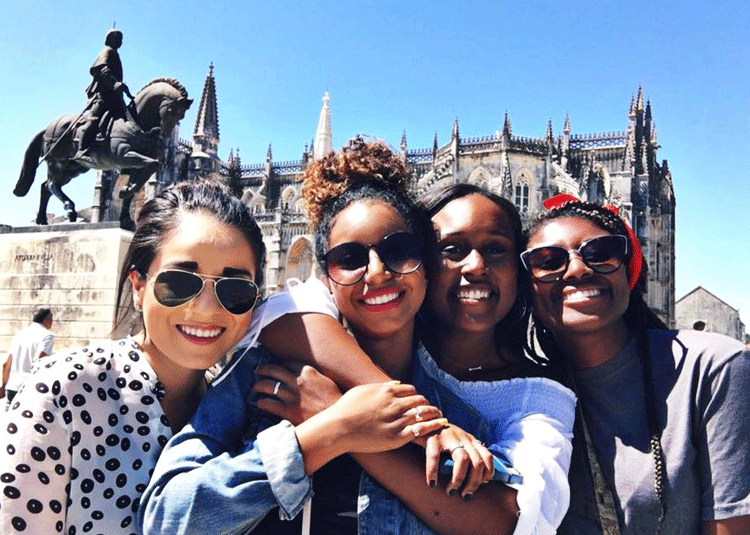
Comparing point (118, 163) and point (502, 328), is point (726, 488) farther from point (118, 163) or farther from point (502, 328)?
point (118, 163)

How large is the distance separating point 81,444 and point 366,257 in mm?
1023

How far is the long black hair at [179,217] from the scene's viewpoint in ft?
6.42

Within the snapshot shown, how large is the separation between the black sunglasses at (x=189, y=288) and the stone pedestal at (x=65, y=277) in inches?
263

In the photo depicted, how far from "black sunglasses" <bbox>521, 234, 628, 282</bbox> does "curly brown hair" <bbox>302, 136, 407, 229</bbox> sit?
0.60m

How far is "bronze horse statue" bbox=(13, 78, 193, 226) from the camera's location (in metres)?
9.56

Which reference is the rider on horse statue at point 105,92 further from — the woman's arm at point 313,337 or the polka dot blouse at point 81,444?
the woman's arm at point 313,337

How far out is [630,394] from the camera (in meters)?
2.04

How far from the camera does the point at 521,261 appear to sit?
229cm

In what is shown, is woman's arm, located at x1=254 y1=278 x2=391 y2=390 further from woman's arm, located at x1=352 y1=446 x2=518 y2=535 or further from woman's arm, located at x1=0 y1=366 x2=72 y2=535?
woman's arm, located at x1=0 y1=366 x2=72 y2=535

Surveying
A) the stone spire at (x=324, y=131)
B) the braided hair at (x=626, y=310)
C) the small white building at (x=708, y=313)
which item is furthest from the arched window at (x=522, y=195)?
the braided hair at (x=626, y=310)

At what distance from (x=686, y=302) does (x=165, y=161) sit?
41.9 m

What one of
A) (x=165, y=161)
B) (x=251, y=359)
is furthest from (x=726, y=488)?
(x=165, y=161)

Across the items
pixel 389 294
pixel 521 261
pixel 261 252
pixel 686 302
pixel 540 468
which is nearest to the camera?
pixel 540 468

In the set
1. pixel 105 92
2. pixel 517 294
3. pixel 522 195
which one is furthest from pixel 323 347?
pixel 522 195
